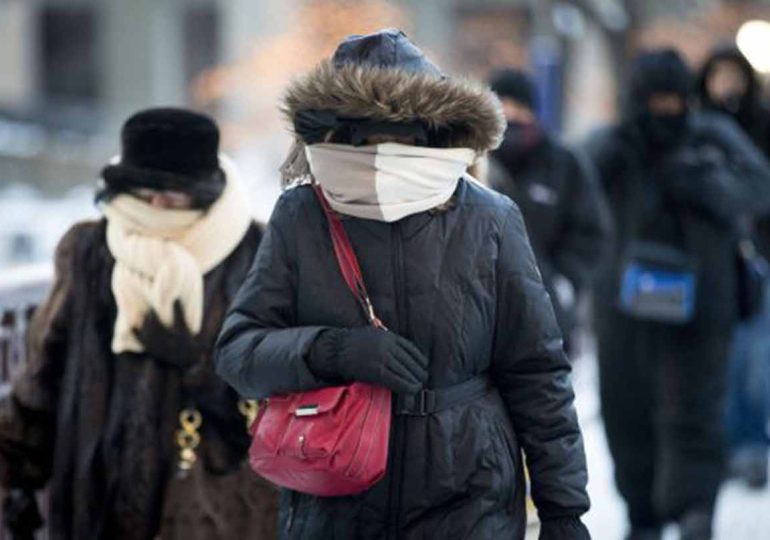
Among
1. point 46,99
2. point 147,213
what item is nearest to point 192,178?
point 147,213

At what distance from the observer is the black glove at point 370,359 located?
4449 millimetres

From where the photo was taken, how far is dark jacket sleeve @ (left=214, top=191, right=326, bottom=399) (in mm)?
4574

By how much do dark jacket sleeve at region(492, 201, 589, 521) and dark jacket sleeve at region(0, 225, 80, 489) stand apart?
1.68 metres

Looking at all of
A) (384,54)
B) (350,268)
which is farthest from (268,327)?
(384,54)

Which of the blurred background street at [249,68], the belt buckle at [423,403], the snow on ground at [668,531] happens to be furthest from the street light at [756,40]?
the belt buckle at [423,403]

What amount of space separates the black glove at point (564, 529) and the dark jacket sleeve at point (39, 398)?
1.82 metres

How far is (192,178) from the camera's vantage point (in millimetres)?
5965

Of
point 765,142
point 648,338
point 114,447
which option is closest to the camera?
point 114,447

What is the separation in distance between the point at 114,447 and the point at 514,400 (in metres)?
1.53

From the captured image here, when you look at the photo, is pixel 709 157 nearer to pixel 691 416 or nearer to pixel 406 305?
pixel 691 416

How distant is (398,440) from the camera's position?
4590 mm

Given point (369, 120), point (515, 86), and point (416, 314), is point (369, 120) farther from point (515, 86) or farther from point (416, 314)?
point (515, 86)

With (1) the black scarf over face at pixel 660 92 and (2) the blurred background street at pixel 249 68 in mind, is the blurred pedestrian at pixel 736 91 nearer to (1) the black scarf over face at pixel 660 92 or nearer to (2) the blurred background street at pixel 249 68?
(2) the blurred background street at pixel 249 68

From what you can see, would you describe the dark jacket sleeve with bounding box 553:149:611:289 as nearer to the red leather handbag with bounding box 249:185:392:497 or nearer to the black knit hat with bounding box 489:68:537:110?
the black knit hat with bounding box 489:68:537:110
